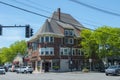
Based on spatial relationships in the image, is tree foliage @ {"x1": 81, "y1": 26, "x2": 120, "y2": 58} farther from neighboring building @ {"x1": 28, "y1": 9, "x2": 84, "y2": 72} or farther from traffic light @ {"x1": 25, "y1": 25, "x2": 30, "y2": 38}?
traffic light @ {"x1": 25, "y1": 25, "x2": 30, "y2": 38}

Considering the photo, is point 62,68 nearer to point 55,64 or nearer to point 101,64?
point 55,64

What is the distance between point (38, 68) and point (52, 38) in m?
8.33

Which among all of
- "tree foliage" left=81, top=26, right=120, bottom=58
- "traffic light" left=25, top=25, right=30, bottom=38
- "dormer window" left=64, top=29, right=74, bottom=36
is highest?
"dormer window" left=64, top=29, right=74, bottom=36

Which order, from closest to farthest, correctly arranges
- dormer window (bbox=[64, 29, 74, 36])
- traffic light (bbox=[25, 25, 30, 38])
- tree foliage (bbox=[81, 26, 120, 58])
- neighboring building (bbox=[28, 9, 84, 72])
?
traffic light (bbox=[25, 25, 30, 38]) → tree foliage (bbox=[81, 26, 120, 58]) → neighboring building (bbox=[28, 9, 84, 72]) → dormer window (bbox=[64, 29, 74, 36])

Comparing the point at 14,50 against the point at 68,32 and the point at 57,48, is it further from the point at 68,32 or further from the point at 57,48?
the point at 57,48

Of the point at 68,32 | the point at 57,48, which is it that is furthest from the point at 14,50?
the point at 57,48

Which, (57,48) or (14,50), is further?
(14,50)

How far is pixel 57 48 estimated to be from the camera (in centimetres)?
8356

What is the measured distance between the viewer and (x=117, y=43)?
255 ft

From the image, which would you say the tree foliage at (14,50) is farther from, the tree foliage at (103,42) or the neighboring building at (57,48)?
the tree foliage at (103,42)

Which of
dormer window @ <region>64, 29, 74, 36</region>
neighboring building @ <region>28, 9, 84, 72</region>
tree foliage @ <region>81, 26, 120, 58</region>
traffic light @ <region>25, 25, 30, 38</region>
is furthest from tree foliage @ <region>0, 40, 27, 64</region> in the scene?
traffic light @ <region>25, 25, 30, 38</region>

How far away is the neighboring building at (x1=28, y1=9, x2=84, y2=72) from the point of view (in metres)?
81.8

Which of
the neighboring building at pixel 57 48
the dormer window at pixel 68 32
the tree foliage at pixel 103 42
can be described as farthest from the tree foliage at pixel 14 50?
the tree foliage at pixel 103 42

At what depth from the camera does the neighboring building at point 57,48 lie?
81.8m
